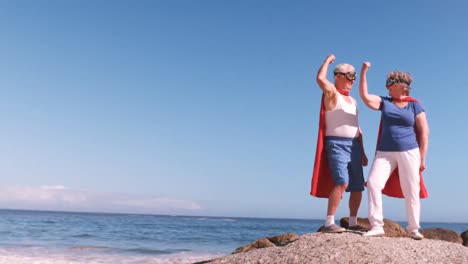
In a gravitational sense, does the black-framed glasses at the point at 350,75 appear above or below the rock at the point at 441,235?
above

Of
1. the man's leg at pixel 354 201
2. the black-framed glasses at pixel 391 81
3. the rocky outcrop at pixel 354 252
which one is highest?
the black-framed glasses at pixel 391 81

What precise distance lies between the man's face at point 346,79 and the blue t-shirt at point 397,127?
50 cm

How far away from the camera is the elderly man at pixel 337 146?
6.18m

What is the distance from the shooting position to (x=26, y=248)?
1725 centimetres

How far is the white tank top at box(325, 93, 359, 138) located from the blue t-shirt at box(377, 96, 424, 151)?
392 mm

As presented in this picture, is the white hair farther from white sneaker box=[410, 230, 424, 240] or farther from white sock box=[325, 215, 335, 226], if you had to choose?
white sneaker box=[410, 230, 424, 240]

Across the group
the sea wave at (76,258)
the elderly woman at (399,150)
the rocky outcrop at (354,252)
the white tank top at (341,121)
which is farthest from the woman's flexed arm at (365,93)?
the sea wave at (76,258)

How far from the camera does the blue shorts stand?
20.2 feet

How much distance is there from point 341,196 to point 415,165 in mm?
1010

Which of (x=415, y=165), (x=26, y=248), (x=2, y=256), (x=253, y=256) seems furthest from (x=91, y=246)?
(x=415, y=165)

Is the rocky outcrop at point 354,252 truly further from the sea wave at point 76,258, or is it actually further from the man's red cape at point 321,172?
the sea wave at point 76,258

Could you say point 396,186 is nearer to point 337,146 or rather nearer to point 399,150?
point 399,150

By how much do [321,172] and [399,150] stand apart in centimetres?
104

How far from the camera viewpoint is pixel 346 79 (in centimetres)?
647
